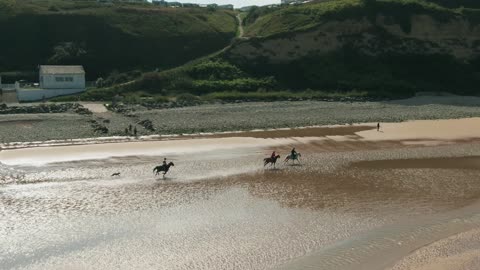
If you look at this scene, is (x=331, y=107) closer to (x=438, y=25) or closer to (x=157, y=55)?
(x=157, y=55)

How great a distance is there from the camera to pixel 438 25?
297 feet

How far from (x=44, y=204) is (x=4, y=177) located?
22.3 ft

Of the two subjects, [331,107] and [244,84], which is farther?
[244,84]

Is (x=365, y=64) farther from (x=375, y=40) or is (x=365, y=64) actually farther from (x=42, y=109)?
(x=42, y=109)

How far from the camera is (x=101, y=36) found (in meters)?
84.8

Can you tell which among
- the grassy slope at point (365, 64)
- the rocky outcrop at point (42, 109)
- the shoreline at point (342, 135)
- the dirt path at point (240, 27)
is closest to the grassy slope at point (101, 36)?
the dirt path at point (240, 27)

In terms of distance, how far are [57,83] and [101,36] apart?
1931 cm

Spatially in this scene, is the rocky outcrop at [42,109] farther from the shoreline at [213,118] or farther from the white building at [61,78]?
the white building at [61,78]

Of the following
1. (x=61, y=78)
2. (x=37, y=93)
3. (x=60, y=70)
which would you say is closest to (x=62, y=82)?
(x=61, y=78)

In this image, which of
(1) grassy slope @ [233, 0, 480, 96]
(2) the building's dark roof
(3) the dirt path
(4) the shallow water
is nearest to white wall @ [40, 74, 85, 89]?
(2) the building's dark roof

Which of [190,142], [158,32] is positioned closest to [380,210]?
[190,142]

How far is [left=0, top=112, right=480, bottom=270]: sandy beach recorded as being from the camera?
21.8 m

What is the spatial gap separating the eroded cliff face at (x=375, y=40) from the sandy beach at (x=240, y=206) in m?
38.3

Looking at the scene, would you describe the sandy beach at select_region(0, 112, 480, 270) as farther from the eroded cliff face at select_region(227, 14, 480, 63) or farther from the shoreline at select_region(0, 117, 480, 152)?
the eroded cliff face at select_region(227, 14, 480, 63)
